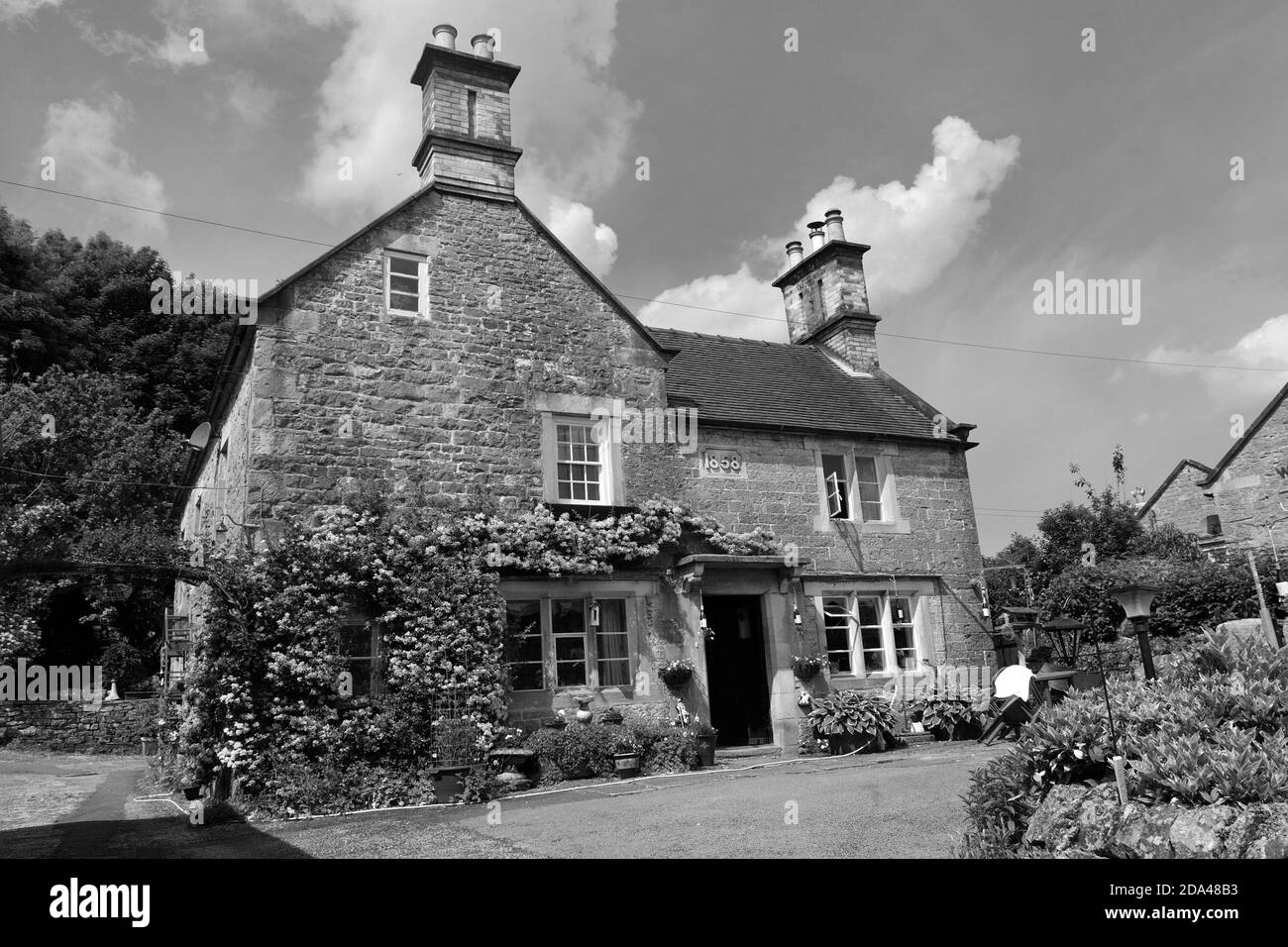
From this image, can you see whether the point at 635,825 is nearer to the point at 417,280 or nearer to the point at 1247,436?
the point at 417,280

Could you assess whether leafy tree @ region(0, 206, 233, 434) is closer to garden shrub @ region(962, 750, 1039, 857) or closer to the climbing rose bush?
the climbing rose bush

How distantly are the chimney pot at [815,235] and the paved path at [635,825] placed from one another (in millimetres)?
12230

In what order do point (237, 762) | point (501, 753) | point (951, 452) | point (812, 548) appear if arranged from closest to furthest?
point (237, 762) → point (501, 753) → point (812, 548) → point (951, 452)

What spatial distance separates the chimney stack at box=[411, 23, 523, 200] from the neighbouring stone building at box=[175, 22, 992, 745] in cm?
3

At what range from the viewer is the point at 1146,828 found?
16.8 feet

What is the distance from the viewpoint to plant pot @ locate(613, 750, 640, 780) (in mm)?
12344

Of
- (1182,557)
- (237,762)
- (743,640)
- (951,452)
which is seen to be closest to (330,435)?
(237,762)

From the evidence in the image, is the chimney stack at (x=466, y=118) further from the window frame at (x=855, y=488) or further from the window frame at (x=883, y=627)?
the window frame at (x=883, y=627)

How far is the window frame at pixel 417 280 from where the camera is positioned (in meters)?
13.9

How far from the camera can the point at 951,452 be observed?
1803 centimetres

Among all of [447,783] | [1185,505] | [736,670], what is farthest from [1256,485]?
[447,783]

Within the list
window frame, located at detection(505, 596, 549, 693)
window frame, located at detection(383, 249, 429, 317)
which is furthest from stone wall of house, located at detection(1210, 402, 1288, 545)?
window frame, located at detection(383, 249, 429, 317)

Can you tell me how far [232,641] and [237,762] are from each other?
1386 mm
